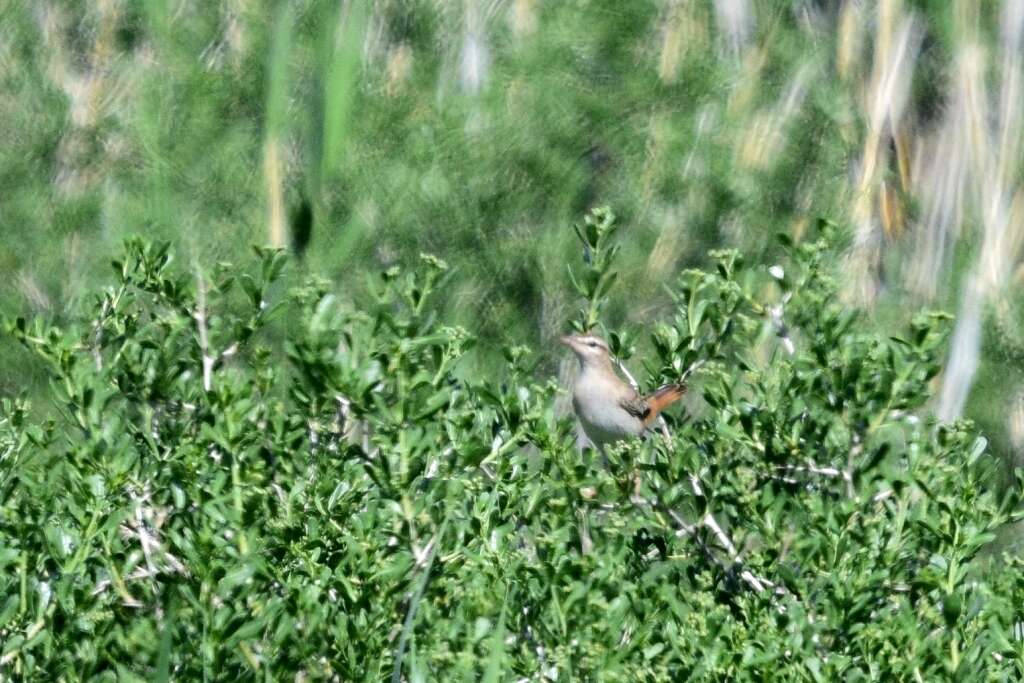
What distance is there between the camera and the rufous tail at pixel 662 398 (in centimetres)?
261

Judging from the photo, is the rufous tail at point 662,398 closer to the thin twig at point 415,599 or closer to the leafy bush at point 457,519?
the leafy bush at point 457,519

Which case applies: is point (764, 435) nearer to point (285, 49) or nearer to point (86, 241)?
point (285, 49)

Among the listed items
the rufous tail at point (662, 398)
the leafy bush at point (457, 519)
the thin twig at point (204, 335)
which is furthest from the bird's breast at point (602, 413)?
the thin twig at point (204, 335)

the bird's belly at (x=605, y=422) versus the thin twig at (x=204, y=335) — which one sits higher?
the thin twig at (x=204, y=335)

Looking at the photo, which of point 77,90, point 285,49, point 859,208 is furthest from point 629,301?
point 77,90

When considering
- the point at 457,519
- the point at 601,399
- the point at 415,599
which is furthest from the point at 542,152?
the point at 415,599

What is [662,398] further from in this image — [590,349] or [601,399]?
[601,399]

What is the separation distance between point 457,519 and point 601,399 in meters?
1.33

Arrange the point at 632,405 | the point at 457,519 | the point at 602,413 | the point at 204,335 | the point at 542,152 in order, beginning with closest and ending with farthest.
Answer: the point at 457,519
the point at 204,335
the point at 632,405
the point at 602,413
the point at 542,152

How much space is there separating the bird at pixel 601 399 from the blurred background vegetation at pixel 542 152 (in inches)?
8.6

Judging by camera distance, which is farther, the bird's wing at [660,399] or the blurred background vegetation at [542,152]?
the blurred background vegetation at [542,152]

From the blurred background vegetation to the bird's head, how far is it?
0.92 feet

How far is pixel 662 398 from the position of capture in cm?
297

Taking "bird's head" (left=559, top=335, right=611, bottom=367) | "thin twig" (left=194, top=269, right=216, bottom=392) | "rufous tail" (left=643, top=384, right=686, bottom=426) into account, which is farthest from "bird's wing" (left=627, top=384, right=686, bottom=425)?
"thin twig" (left=194, top=269, right=216, bottom=392)
